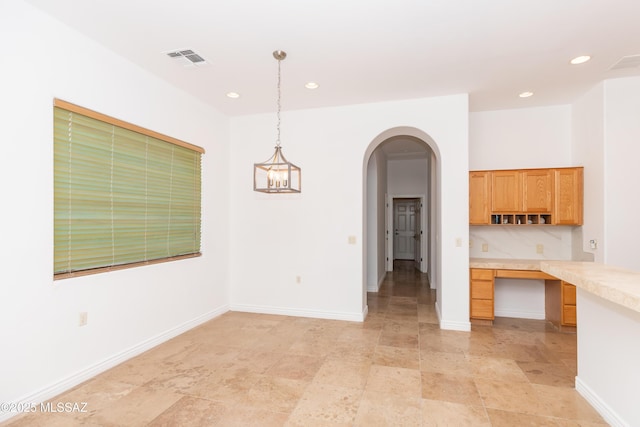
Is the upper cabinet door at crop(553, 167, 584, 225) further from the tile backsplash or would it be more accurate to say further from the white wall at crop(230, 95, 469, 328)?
the white wall at crop(230, 95, 469, 328)

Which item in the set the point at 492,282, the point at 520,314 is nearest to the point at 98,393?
the point at 492,282

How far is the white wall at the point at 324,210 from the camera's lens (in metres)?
4.25

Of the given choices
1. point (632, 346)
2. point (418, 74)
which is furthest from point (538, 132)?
point (632, 346)

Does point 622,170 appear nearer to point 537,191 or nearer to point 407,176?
point 537,191

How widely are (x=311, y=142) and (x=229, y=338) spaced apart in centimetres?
288

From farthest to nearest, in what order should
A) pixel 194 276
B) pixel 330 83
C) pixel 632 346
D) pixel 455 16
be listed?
1. pixel 194 276
2. pixel 330 83
3. pixel 455 16
4. pixel 632 346

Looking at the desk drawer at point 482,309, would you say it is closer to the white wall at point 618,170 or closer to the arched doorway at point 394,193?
the arched doorway at point 394,193

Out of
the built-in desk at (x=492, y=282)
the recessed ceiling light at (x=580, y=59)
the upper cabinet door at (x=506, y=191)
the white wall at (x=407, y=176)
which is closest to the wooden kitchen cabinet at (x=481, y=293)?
the built-in desk at (x=492, y=282)

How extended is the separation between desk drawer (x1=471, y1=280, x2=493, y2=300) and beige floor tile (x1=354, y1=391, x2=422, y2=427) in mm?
2279

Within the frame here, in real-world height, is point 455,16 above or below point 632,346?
above

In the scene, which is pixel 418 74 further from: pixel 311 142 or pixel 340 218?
pixel 340 218

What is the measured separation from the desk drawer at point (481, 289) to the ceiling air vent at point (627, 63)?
2813 millimetres

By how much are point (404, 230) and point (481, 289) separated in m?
6.92

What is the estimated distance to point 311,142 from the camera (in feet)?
15.5
